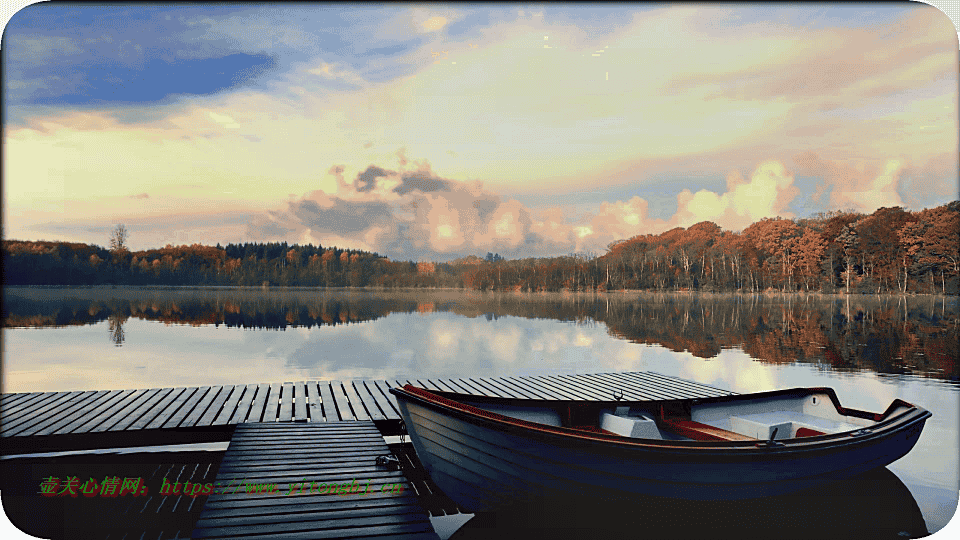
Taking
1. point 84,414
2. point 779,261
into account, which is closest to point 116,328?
point 84,414

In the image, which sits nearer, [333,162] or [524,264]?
[333,162]

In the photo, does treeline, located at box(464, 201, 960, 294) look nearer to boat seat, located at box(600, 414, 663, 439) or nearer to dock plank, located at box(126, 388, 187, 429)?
boat seat, located at box(600, 414, 663, 439)

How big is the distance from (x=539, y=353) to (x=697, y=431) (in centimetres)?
1443

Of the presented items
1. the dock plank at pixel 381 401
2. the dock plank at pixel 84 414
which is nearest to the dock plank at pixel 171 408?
the dock plank at pixel 84 414

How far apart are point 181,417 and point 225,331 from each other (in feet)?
71.2

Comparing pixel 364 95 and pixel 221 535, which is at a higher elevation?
pixel 364 95

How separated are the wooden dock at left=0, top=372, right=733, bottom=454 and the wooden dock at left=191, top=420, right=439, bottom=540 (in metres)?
0.87

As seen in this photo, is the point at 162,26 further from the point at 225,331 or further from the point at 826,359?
the point at 826,359

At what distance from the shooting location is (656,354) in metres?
20.2

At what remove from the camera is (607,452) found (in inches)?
204

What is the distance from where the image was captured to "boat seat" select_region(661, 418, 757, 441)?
257 inches

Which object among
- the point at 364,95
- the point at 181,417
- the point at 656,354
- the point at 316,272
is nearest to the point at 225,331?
the point at 364,95

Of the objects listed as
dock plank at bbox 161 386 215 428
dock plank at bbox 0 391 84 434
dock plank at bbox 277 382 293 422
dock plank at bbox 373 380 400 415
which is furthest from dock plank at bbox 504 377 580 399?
dock plank at bbox 0 391 84 434

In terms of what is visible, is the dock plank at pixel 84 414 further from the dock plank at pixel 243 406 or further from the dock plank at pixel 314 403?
the dock plank at pixel 314 403
